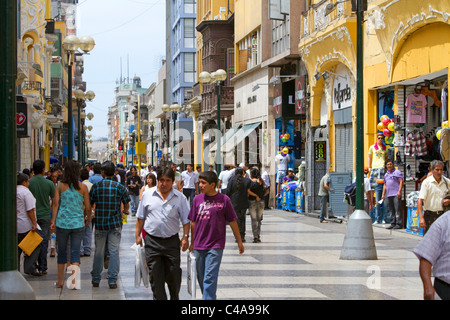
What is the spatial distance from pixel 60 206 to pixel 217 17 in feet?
135

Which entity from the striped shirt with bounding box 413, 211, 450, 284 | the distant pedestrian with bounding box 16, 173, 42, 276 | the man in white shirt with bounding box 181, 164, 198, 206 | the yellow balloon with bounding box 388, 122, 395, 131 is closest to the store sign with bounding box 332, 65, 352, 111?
the yellow balloon with bounding box 388, 122, 395, 131

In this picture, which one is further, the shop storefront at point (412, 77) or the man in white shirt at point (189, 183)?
the man in white shirt at point (189, 183)

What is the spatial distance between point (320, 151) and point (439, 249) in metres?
23.5

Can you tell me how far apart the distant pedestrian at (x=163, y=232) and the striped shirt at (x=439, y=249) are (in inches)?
160

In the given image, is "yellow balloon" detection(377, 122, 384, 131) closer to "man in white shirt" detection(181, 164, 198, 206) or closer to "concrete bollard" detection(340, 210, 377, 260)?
"concrete bollard" detection(340, 210, 377, 260)

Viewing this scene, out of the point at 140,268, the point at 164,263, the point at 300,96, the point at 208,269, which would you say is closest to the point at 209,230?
the point at 208,269

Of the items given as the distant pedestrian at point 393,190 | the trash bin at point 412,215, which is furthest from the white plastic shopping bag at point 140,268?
the distant pedestrian at point 393,190

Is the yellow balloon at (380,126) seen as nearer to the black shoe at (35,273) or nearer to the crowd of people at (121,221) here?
the crowd of people at (121,221)

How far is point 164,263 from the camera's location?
9.64m

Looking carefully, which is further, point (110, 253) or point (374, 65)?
point (374, 65)

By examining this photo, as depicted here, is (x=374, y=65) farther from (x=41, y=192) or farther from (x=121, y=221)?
(x=121, y=221)

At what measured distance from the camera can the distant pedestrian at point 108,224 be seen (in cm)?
1176

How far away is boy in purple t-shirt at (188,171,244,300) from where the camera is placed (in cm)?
924

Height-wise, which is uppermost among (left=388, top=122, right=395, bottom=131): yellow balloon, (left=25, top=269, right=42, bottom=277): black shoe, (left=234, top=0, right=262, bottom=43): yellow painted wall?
(left=234, top=0, right=262, bottom=43): yellow painted wall
